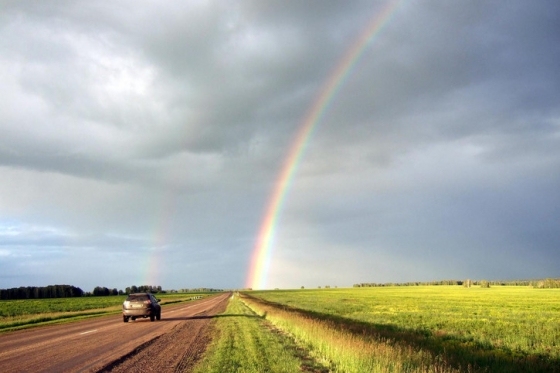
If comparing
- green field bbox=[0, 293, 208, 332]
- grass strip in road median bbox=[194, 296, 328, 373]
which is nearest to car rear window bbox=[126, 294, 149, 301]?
green field bbox=[0, 293, 208, 332]

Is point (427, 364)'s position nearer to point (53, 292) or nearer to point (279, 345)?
point (279, 345)

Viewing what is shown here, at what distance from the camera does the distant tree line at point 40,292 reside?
16238 centimetres

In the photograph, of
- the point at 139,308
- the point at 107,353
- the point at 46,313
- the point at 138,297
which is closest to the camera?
the point at 107,353

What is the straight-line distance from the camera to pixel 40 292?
6727 inches

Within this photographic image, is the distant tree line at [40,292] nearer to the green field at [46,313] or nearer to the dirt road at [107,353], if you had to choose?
the green field at [46,313]

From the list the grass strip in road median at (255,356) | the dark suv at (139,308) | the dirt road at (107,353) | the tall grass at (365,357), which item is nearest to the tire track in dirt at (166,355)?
the dirt road at (107,353)

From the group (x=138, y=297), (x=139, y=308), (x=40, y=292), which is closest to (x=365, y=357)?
(x=139, y=308)

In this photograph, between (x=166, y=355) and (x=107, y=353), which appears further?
(x=107, y=353)

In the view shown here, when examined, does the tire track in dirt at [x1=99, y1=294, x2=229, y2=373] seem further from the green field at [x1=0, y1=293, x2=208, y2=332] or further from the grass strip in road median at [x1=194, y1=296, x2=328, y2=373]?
the green field at [x1=0, y1=293, x2=208, y2=332]

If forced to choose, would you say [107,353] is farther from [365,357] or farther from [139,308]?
[139,308]

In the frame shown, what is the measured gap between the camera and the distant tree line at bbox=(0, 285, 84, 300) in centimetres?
16238

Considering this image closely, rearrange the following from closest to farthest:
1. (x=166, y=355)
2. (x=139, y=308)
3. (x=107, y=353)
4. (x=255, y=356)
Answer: (x=255, y=356) < (x=166, y=355) < (x=107, y=353) < (x=139, y=308)

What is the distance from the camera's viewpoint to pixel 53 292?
177625mm

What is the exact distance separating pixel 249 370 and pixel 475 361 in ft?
28.0
